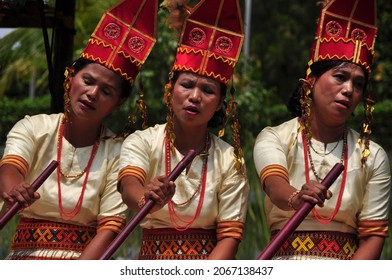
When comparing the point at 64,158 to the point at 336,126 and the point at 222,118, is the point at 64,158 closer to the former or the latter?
the point at 222,118

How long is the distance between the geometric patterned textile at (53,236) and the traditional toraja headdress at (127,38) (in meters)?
0.46

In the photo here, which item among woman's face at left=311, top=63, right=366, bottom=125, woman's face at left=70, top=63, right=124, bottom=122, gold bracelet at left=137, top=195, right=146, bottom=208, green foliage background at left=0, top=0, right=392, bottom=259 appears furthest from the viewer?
green foliage background at left=0, top=0, right=392, bottom=259

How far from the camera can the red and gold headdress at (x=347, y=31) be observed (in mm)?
3992

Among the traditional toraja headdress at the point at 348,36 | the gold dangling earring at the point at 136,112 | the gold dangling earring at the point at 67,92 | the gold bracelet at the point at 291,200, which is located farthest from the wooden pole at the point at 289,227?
the gold dangling earring at the point at 67,92

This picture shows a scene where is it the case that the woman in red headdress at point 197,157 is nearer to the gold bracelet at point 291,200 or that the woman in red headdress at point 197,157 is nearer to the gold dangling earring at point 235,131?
the gold dangling earring at point 235,131

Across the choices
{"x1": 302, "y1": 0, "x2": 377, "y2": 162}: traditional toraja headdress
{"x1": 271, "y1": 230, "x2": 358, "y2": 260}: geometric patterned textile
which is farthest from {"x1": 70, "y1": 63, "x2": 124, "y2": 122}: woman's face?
{"x1": 271, "y1": 230, "x2": 358, "y2": 260}: geometric patterned textile

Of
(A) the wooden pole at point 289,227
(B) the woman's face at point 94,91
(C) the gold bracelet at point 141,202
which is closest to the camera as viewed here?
(A) the wooden pole at point 289,227

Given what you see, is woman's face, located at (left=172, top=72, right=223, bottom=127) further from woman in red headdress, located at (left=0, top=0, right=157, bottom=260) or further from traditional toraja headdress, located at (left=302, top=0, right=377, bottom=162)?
traditional toraja headdress, located at (left=302, top=0, right=377, bottom=162)

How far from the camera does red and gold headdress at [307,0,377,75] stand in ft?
13.1

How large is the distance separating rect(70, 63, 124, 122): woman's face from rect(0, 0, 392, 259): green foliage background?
20 cm

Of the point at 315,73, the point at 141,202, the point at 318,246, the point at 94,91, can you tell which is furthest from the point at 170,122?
the point at 318,246

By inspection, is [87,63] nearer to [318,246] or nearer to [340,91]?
[340,91]

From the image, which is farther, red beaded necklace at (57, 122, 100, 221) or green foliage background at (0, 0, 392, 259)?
green foliage background at (0, 0, 392, 259)

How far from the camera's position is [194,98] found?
396 cm
